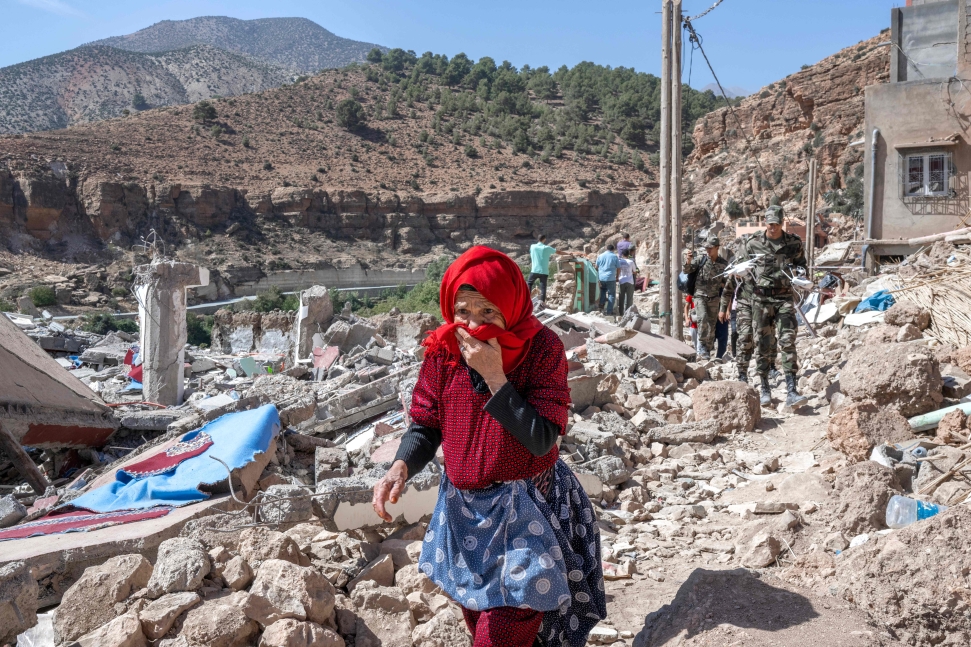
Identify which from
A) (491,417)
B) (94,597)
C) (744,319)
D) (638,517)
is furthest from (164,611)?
(744,319)

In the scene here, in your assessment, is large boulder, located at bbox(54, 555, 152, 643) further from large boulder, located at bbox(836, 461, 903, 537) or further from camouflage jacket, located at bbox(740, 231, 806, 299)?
camouflage jacket, located at bbox(740, 231, 806, 299)

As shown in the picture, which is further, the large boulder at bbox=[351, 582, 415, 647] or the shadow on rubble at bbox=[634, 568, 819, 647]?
the large boulder at bbox=[351, 582, 415, 647]

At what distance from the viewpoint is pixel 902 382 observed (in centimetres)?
470

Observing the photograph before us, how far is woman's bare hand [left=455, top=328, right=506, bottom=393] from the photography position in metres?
1.74

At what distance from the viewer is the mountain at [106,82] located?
252 ft

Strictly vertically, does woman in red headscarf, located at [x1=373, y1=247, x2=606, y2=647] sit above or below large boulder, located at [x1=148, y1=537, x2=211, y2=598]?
above

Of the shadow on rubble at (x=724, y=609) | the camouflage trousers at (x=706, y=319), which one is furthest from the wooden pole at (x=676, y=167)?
the shadow on rubble at (x=724, y=609)

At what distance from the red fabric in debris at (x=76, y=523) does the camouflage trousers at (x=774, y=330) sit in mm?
4511

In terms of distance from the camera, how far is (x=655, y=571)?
3.22 metres

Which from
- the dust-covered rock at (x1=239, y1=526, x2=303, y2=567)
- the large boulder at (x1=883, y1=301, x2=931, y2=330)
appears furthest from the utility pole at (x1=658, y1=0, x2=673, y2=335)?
the dust-covered rock at (x1=239, y1=526, x2=303, y2=567)

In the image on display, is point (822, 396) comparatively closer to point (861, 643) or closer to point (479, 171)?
point (861, 643)

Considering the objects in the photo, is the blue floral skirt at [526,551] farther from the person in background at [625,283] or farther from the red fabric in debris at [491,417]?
the person in background at [625,283]

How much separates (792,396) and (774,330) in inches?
21.7

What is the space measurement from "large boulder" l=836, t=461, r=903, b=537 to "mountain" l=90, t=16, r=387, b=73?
506 ft
